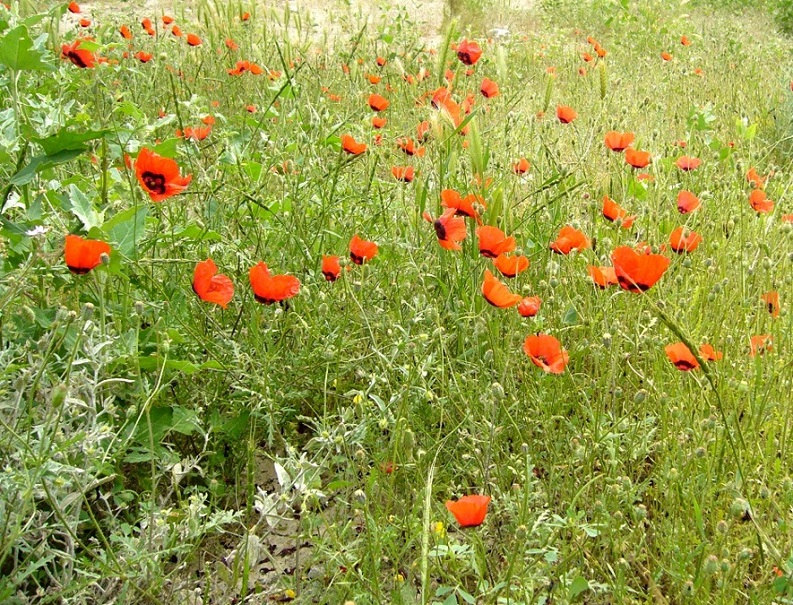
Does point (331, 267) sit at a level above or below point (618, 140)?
below

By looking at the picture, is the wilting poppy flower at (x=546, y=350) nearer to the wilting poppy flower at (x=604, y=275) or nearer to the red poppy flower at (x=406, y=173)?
the wilting poppy flower at (x=604, y=275)

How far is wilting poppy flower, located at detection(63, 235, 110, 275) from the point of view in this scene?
1323mm

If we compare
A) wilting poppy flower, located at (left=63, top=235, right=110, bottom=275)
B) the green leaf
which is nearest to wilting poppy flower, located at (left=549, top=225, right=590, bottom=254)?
wilting poppy flower, located at (left=63, top=235, right=110, bottom=275)

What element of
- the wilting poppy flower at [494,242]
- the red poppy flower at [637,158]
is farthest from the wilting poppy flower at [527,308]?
the red poppy flower at [637,158]

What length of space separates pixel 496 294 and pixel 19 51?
1133 mm

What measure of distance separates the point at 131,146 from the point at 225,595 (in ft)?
3.89

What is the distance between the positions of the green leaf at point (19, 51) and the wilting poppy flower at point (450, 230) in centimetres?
94

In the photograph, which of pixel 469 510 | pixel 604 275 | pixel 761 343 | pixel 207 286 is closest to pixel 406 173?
pixel 604 275

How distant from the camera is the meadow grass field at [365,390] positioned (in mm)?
1383

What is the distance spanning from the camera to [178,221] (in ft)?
7.40

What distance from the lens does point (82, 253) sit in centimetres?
134

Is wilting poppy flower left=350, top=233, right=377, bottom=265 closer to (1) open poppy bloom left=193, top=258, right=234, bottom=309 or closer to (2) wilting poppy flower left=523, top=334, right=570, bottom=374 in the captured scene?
(1) open poppy bloom left=193, top=258, right=234, bottom=309

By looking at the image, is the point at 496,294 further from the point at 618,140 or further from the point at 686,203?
the point at 618,140

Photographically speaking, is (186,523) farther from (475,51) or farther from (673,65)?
(673,65)
